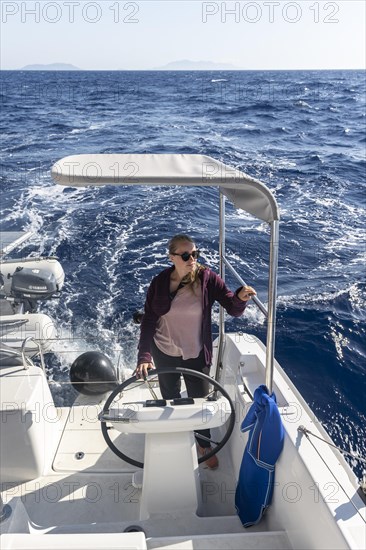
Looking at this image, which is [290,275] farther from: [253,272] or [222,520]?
[222,520]

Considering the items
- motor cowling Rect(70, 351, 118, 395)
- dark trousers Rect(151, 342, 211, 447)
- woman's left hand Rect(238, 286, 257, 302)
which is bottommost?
motor cowling Rect(70, 351, 118, 395)

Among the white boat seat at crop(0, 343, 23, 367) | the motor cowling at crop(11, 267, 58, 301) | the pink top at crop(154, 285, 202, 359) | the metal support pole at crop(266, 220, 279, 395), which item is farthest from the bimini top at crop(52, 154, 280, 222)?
the motor cowling at crop(11, 267, 58, 301)

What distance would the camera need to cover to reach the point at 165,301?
240 cm

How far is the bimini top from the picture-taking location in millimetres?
1978

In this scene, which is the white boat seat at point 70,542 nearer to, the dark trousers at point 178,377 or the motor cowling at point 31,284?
the dark trousers at point 178,377

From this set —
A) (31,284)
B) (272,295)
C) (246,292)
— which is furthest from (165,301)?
(31,284)

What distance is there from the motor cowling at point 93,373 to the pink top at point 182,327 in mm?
1005

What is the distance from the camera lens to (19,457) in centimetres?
255

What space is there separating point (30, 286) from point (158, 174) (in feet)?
10.9

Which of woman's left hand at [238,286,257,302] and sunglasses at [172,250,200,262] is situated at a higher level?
sunglasses at [172,250,200,262]

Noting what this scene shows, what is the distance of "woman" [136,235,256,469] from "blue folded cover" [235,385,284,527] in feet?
1.28

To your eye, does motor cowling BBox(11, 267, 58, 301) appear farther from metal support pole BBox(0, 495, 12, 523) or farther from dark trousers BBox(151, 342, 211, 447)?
metal support pole BBox(0, 495, 12, 523)

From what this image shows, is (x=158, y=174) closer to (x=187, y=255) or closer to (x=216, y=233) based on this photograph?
(x=187, y=255)

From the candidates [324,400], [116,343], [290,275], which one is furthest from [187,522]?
[290,275]
